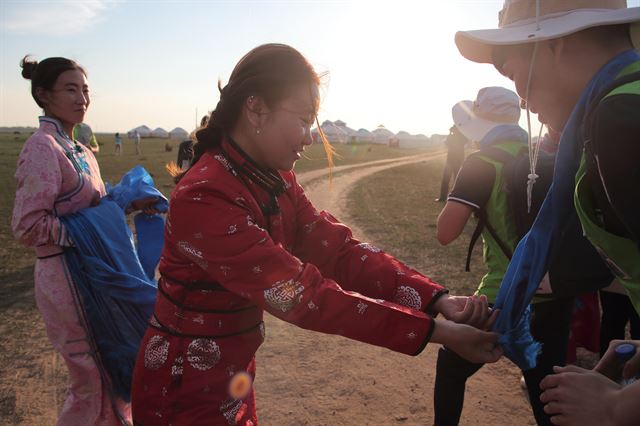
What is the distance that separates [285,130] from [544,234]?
3.08 ft

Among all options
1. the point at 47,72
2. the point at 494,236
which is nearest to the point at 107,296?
the point at 47,72

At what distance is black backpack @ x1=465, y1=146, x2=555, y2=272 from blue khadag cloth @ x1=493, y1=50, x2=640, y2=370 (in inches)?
26.5

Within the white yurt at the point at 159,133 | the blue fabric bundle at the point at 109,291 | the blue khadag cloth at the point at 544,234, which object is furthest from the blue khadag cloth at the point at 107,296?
the white yurt at the point at 159,133

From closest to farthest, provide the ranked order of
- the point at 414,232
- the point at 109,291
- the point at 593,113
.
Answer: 1. the point at 593,113
2. the point at 109,291
3. the point at 414,232

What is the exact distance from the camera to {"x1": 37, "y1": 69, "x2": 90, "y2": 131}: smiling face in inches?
116

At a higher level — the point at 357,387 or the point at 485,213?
the point at 485,213

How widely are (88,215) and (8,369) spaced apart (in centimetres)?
204

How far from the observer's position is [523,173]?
2299mm

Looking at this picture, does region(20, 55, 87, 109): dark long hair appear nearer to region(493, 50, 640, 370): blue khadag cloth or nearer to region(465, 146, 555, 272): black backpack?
region(465, 146, 555, 272): black backpack

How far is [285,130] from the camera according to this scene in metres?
1.74

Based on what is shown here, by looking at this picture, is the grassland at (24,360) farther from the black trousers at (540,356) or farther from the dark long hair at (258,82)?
the black trousers at (540,356)

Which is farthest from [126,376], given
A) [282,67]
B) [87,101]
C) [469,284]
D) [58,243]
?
[469,284]

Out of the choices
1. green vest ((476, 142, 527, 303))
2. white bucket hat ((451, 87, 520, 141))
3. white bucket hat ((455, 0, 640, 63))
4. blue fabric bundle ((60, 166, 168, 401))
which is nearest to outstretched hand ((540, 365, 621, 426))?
white bucket hat ((455, 0, 640, 63))

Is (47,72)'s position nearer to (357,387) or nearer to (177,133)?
(357,387)
